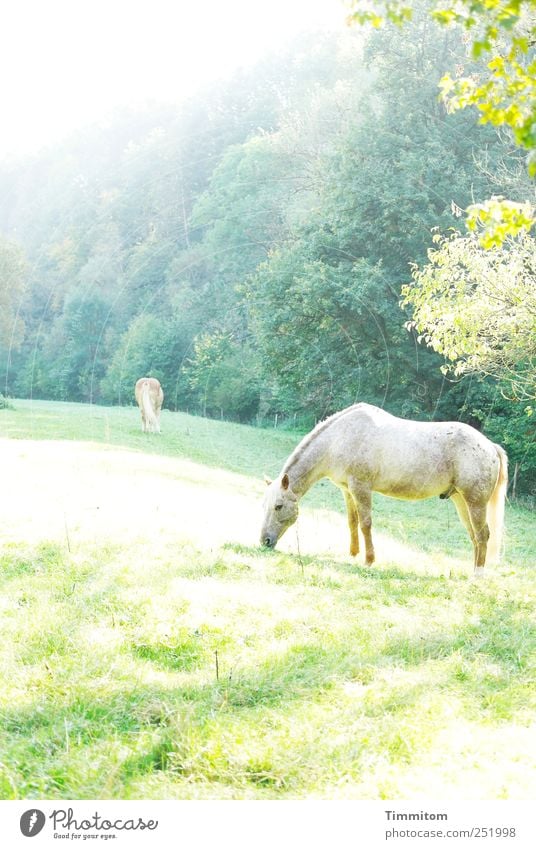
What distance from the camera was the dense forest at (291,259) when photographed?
21.7 m

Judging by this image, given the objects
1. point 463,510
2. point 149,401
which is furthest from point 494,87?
point 149,401

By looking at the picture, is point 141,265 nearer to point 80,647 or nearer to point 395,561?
point 395,561

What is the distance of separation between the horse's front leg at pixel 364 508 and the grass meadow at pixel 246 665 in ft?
0.73

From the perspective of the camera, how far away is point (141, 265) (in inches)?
1038

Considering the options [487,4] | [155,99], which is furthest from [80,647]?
[155,99]

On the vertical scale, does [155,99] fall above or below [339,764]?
above

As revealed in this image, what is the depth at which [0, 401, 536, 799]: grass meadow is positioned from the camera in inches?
130

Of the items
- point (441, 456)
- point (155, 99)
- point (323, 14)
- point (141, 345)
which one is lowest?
point (441, 456)

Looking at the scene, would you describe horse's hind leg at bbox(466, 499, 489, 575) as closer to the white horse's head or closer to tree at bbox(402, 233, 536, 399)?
the white horse's head

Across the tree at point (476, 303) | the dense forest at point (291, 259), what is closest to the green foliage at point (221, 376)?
the dense forest at point (291, 259)

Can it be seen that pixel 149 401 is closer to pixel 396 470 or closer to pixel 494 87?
pixel 396 470

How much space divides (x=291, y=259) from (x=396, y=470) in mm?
17838

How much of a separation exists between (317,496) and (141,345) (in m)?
11.0

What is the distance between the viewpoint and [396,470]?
26.8 feet
